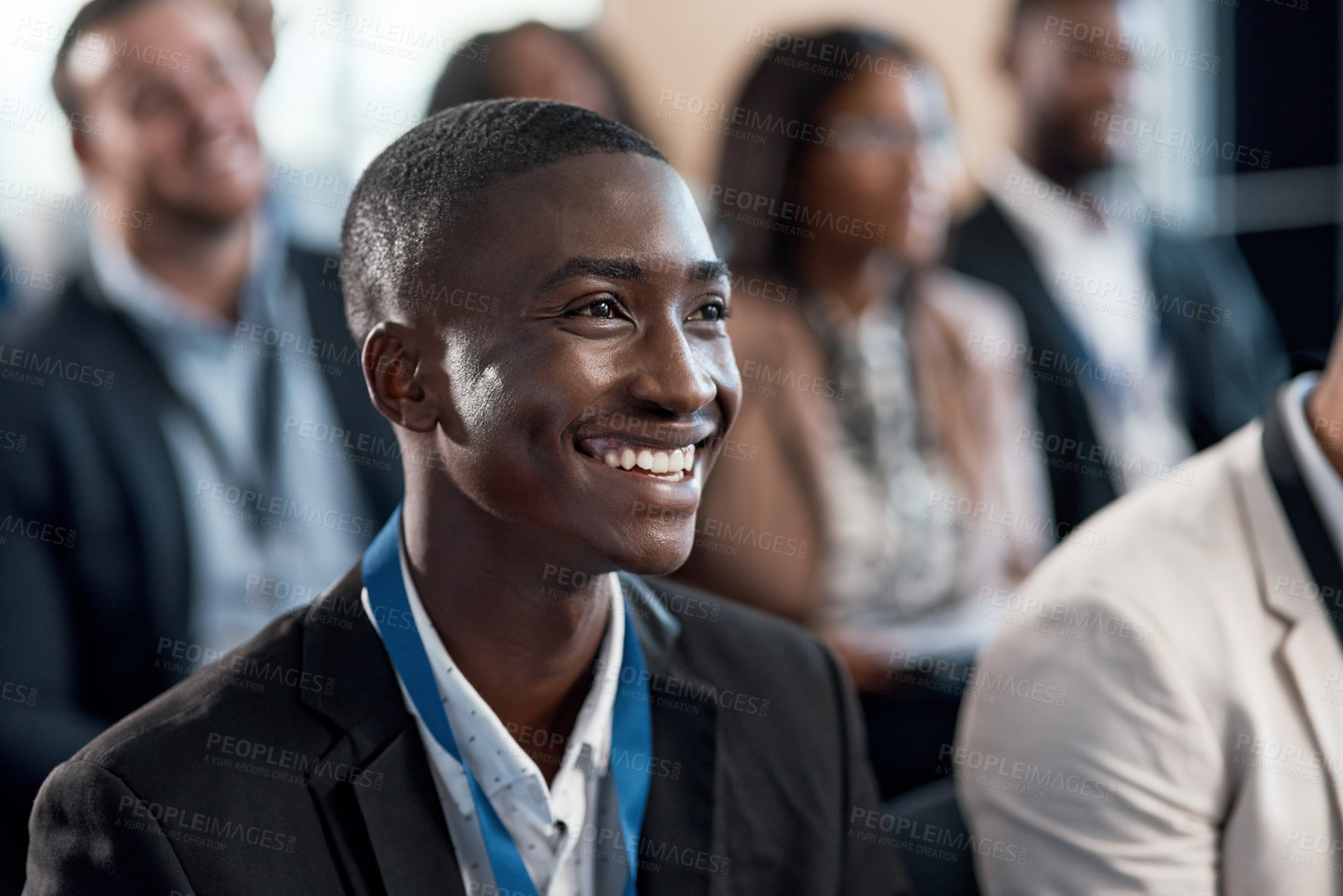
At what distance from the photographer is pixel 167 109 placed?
7.27 ft

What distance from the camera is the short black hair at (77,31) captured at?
2178 millimetres

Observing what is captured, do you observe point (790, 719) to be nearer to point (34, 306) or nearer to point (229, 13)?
point (34, 306)

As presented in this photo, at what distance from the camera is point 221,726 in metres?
1.04

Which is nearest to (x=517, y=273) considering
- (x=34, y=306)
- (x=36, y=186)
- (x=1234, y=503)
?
(x=1234, y=503)

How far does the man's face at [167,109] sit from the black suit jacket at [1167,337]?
6.31ft

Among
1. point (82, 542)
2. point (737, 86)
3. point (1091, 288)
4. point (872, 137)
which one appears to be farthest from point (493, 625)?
point (1091, 288)

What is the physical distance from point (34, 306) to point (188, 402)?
1.04ft

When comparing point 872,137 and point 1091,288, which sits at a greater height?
point 872,137

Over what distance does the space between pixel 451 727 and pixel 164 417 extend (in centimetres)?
128

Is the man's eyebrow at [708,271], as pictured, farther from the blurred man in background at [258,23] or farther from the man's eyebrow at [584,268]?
the blurred man in background at [258,23]

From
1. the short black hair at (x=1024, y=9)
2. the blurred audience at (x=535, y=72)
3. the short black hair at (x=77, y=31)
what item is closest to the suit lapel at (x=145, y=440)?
the short black hair at (x=77, y=31)

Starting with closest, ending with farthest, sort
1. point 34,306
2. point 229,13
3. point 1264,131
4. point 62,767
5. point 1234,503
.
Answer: point 62,767 → point 1234,503 → point 34,306 → point 229,13 → point 1264,131

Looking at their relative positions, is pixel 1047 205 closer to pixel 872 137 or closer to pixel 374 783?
pixel 872 137

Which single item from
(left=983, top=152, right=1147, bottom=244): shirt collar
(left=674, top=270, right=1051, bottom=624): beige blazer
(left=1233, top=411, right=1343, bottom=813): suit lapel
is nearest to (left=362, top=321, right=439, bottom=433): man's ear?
(left=1233, top=411, right=1343, bottom=813): suit lapel
